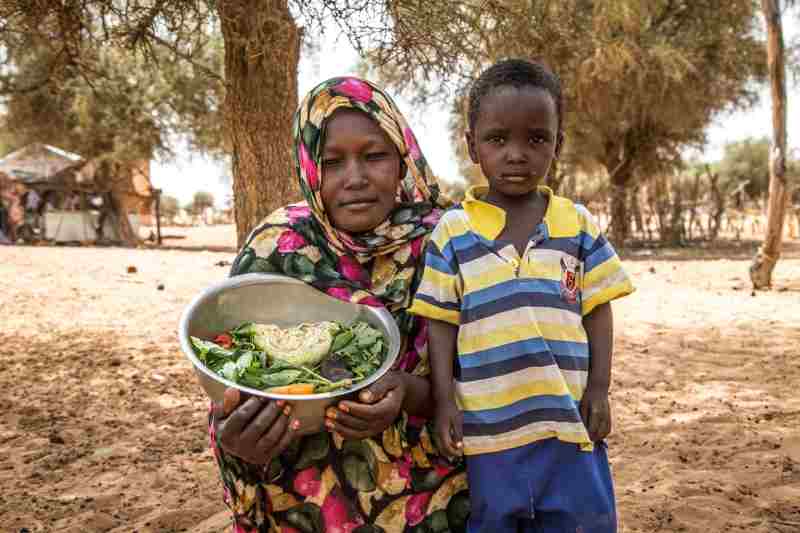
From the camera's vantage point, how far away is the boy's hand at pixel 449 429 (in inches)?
62.6

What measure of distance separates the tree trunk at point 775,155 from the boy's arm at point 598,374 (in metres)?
8.23

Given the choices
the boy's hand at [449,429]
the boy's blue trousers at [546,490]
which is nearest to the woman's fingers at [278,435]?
the boy's hand at [449,429]

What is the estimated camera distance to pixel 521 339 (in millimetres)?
1568

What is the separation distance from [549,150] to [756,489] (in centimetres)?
200

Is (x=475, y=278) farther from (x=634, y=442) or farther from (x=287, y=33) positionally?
(x=287, y=33)

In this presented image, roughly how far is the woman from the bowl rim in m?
0.06

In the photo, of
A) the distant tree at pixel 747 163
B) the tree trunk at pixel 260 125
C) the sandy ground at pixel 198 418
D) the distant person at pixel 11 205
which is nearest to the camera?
the sandy ground at pixel 198 418

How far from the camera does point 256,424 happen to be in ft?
4.62

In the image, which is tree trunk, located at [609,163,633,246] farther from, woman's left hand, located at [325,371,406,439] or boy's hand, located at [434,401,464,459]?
woman's left hand, located at [325,371,406,439]

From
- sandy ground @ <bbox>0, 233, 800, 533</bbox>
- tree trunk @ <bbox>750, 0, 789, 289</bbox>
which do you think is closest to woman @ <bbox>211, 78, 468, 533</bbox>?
sandy ground @ <bbox>0, 233, 800, 533</bbox>

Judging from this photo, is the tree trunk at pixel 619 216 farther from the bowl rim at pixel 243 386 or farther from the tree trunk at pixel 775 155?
the bowl rim at pixel 243 386

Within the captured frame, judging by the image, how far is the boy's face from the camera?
5.36ft

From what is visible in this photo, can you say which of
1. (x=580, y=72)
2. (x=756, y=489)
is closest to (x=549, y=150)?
(x=756, y=489)

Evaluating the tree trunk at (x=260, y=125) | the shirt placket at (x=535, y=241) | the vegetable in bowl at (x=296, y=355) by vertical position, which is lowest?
the vegetable in bowl at (x=296, y=355)
